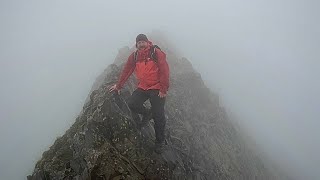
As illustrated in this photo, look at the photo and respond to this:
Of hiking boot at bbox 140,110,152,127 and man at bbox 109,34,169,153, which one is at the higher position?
man at bbox 109,34,169,153

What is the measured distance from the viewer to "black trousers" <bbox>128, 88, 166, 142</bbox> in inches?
539

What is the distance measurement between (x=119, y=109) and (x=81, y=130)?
2.02 metres

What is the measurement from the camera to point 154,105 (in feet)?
45.1

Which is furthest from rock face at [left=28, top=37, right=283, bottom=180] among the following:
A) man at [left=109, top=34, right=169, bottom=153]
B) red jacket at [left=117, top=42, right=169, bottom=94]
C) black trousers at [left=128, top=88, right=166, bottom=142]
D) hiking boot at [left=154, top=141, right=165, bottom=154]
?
red jacket at [left=117, top=42, right=169, bottom=94]

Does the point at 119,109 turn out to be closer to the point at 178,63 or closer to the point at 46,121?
the point at 178,63

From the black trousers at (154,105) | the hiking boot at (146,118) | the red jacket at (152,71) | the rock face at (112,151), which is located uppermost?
the red jacket at (152,71)

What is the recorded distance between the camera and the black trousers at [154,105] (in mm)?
13688

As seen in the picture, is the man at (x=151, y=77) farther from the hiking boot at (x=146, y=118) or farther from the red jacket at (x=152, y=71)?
the hiking boot at (x=146, y=118)

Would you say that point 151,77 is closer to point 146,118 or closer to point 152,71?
point 152,71

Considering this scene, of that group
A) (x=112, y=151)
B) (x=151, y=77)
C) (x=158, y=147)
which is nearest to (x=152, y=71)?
(x=151, y=77)

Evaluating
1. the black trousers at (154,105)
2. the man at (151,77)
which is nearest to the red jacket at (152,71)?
the man at (151,77)

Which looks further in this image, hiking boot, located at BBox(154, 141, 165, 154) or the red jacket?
hiking boot, located at BBox(154, 141, 165, 154)

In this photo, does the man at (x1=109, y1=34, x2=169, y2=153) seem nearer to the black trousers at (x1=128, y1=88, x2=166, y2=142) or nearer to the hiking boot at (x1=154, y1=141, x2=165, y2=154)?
the black trousers at (x1=128, y1=88, x2=166, y2=142)

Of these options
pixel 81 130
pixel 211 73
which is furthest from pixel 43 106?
pixel 81 130
